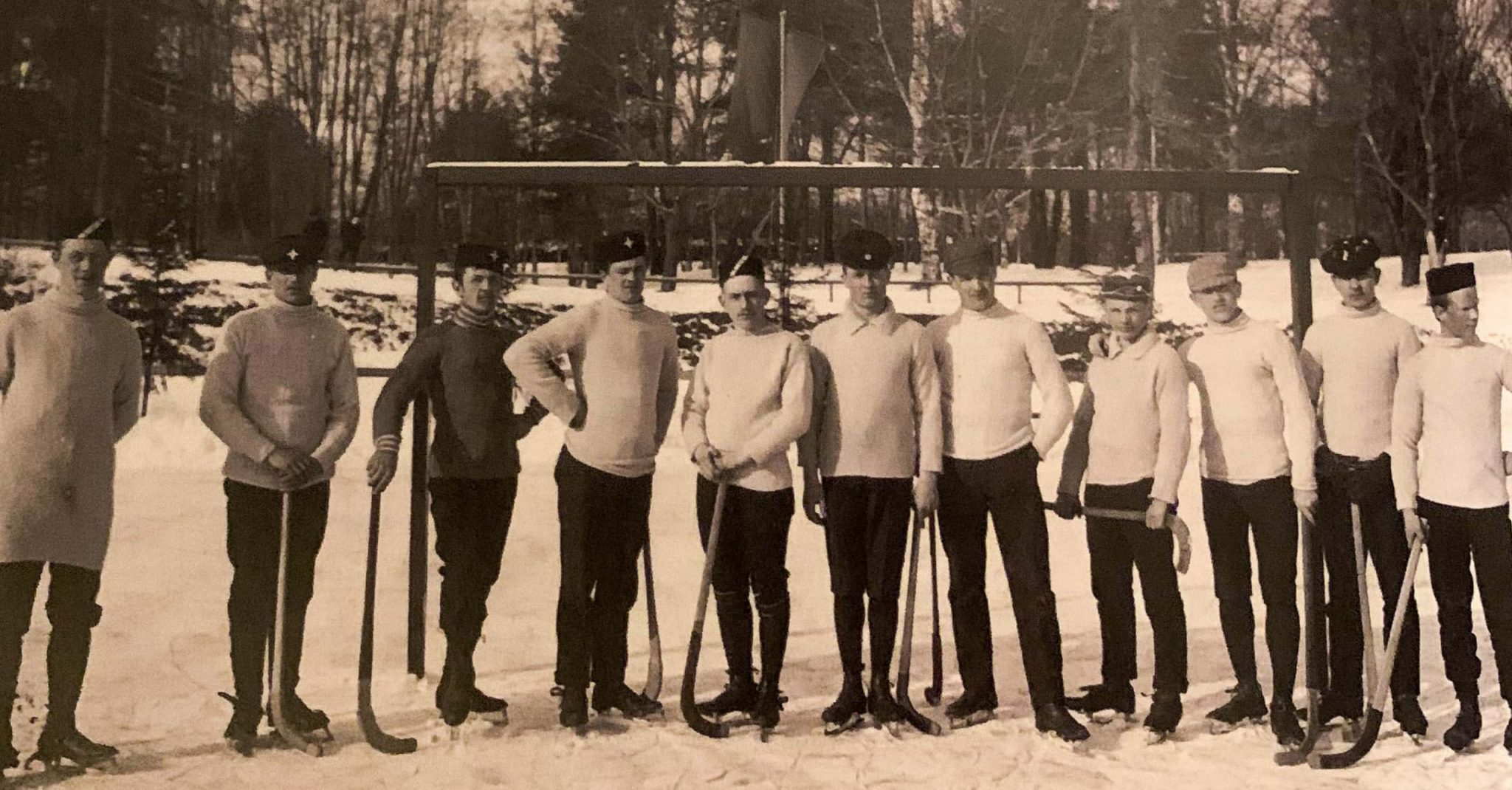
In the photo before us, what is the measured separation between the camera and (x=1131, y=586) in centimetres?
288

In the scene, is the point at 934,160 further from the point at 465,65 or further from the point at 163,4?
the point at 163,4

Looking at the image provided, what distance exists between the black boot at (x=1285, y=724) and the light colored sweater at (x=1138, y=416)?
609 mm

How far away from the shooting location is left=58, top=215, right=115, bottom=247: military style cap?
8.63ft

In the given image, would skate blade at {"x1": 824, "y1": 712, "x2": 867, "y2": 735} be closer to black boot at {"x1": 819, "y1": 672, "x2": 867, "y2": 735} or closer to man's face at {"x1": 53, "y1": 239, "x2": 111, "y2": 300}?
black boot at {"x1": 819, "y1": 672, "x2": 867, "y2": 735}

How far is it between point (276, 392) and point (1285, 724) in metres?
2.72

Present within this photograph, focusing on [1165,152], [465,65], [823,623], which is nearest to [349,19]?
[465,65]

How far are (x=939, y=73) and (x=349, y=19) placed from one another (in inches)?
84.7

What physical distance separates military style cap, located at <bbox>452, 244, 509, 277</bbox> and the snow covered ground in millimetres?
318

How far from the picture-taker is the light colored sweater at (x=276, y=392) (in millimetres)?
2617

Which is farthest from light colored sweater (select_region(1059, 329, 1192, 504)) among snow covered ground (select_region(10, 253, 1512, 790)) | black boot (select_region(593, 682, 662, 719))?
black boot (select_region(593, 682, 662, 719))

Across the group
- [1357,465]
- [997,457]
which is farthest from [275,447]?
[1357,465]

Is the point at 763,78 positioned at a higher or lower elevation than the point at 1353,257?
higher

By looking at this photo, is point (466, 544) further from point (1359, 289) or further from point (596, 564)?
point (1359, 289)

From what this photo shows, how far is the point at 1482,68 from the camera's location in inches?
130
